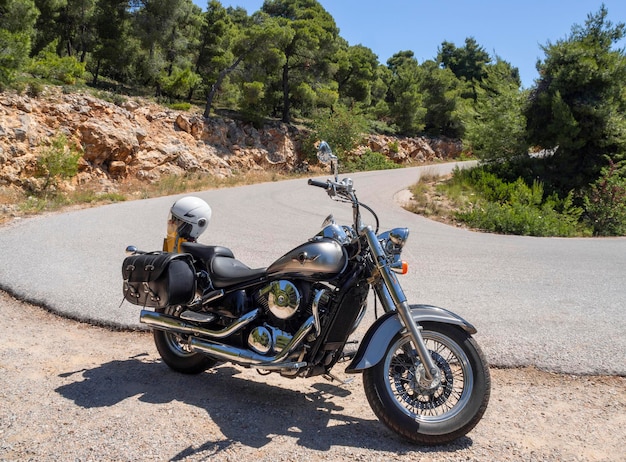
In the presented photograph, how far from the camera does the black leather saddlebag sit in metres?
3.62

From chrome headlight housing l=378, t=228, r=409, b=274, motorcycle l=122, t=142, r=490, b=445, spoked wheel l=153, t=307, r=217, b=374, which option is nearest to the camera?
motorcycle l=122, t=142, r=490, b=445

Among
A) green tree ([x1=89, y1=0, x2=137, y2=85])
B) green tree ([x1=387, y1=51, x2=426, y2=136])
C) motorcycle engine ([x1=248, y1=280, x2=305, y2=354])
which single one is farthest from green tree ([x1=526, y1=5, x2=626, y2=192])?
green tree ([x1=387, y1=51, x2=426, y2=136])

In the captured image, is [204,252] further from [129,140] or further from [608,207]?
[129,140]

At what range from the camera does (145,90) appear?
96.7 feet

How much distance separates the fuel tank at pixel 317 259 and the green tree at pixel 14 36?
20097mm

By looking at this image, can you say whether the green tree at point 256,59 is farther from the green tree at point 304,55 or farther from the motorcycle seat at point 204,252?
the motorcycle seat at point 204,252

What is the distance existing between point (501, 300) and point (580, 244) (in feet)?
19.4

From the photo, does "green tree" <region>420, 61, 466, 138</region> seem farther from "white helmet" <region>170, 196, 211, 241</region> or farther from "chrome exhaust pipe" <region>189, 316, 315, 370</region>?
"chrome exhaust pipe" <region>189, 316, 315, 370</region>

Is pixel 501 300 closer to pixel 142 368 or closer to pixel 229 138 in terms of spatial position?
pixel 142 368

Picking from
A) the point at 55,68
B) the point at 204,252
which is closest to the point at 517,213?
the point at 204,252

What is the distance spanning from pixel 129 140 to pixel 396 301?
858 inches

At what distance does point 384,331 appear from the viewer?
3.07 m

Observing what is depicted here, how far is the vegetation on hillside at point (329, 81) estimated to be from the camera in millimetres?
18750

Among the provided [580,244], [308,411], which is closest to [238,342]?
[308,411]
